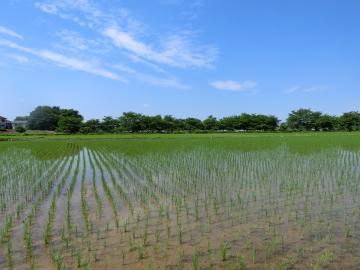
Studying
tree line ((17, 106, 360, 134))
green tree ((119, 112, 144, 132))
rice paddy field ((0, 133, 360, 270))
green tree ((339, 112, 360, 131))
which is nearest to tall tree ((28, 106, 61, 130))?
tree line ((17, 106, 360, 134))

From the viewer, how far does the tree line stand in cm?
6316

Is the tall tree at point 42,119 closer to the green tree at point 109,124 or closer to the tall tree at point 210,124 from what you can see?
the green tree at point 109,124

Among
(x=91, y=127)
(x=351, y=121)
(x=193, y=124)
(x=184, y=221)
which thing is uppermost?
(x=351, y=121)

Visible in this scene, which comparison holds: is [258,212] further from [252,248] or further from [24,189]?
[24,189]

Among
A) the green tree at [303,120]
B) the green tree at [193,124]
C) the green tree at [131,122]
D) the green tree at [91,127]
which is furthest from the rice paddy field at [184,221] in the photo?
the green tree at [303,120]

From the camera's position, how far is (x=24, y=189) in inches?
311

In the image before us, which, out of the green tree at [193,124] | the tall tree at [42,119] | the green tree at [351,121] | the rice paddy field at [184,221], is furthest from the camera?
the tall tree at [42,119]

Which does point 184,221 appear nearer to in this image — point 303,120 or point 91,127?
point 91,127

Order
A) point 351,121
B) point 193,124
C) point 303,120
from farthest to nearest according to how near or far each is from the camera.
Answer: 1. point 303,120
2. point 193,124
3. point 351,121

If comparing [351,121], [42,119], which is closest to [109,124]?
[42,119]

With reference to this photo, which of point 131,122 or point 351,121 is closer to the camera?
point 131,122

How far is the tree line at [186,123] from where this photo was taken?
2486 inches

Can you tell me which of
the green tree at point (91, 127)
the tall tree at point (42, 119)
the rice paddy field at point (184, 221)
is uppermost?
the tall tree at point (42, 119)

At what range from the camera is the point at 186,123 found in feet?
232
